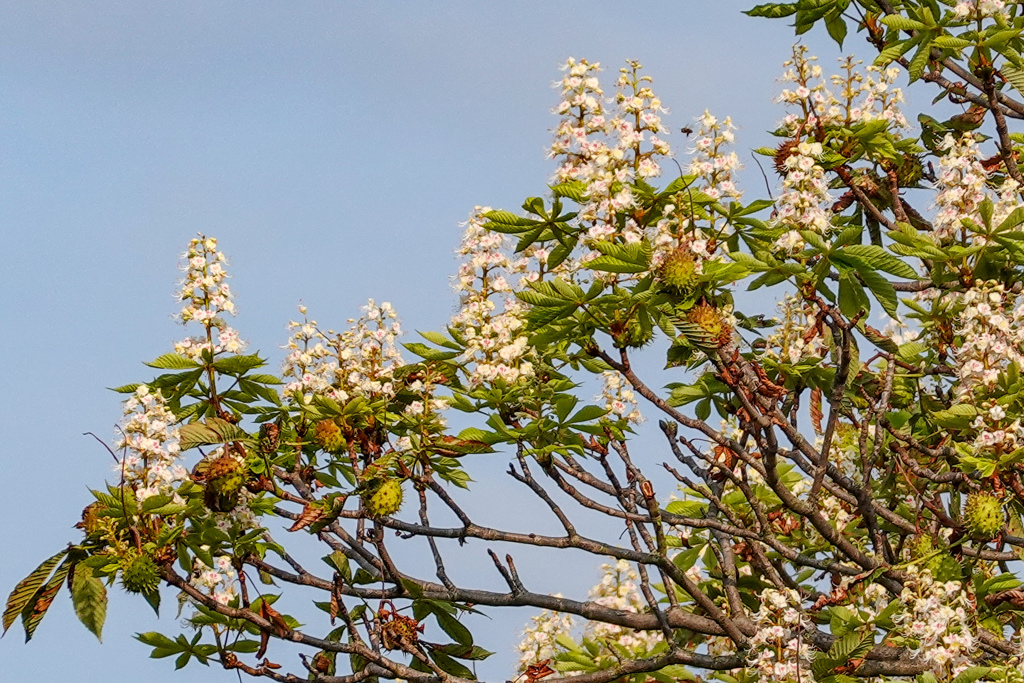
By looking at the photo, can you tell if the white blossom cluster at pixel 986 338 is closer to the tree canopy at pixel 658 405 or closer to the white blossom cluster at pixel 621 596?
the tree canopy at pixel 658 405

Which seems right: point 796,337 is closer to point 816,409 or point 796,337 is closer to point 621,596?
point 816,409

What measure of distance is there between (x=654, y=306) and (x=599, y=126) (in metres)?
1.35

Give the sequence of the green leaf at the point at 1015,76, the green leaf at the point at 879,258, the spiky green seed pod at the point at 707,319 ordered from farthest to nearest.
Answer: the green leaf at the point at 1015,76
the spiky green seed pod at the point at 707,319
the green leaf at the point at 879,258

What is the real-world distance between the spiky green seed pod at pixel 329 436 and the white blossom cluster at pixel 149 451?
879 millimetres

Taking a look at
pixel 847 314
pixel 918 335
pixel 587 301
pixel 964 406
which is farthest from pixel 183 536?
pixel 918 335

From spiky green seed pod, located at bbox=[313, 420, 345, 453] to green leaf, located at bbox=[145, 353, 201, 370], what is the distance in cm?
92

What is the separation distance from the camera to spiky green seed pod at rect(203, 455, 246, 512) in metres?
7.44

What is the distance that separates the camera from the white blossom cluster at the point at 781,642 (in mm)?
7172

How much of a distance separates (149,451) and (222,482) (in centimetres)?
45

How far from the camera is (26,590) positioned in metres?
7.23

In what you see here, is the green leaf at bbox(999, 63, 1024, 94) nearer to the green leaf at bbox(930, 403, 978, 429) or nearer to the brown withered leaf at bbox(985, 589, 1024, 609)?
the green leaf at bbox(930, 403, 978, 429)

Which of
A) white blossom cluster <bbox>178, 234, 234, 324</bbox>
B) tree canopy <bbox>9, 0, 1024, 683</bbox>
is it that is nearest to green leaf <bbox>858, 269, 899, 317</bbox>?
tree canopy <bbox>9, 0, 1024, 683</bbox>

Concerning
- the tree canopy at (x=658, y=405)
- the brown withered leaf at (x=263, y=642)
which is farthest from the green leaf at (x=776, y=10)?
the brown withered leaf at (x=263, y=642)

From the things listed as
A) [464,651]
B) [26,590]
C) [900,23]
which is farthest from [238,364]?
[900,23]
